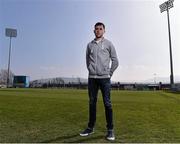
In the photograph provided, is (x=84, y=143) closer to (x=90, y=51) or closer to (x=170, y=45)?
(x=90, y=51)

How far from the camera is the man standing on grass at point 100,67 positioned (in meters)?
5.06

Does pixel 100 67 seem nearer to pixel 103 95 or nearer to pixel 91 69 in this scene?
pixel 91 69

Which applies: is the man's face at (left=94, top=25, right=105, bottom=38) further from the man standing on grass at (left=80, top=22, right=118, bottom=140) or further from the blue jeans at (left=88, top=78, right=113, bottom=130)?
the blue jeans at (left=88, top=78, right=113, bottom=130)

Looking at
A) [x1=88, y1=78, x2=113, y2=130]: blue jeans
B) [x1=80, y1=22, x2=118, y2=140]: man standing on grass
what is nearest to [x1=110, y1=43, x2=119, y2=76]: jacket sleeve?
[x1=80, y1=22, x2=118, y2=140]: man standing on grass

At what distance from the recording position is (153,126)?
20.1ft

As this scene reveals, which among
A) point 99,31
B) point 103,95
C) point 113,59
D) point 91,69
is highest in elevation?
point 99,31

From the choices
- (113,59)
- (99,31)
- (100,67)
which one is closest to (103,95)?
(100,67)

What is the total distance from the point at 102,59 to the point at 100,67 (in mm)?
155

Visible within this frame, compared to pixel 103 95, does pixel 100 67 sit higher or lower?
higher

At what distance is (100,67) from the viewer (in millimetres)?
5090

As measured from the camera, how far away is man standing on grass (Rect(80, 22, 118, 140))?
5059 mm

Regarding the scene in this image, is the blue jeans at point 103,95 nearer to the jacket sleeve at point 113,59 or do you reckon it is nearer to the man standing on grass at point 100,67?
the man standing on grass at point 100,67

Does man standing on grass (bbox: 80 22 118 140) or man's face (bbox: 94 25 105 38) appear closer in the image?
man standing on grass (bbox: 80 22 118 140)

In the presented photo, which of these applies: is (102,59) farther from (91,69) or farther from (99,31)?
(99,31)
